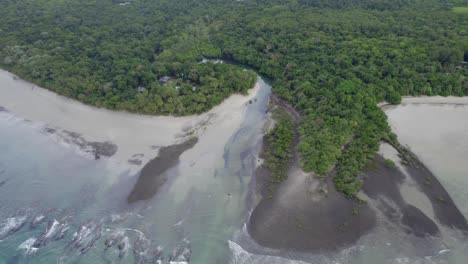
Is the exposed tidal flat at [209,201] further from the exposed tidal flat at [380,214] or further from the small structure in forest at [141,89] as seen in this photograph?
the small structure in forest at [141,89]

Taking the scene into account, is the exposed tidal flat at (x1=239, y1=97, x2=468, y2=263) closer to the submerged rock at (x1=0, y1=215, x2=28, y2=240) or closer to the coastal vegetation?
the coastal vegetation

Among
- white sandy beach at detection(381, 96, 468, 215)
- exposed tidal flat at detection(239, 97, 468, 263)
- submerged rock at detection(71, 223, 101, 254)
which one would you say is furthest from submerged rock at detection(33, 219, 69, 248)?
white sandy beach at detection(381, 96, 468, 215)

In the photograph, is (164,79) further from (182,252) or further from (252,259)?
(252,259)

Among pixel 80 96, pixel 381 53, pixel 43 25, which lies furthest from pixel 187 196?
pixel 43 25

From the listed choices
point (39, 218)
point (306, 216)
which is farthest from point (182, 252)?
point (39, 218)

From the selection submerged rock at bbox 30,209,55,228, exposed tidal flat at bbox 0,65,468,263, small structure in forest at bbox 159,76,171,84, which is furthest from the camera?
small structure in forest at bbox 159,76,171,84

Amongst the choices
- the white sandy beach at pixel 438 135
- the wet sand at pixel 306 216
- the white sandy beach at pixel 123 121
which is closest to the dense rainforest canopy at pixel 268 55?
the white sandy beach at pixel 123 121
